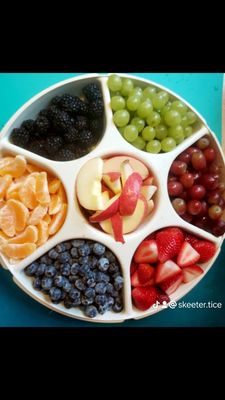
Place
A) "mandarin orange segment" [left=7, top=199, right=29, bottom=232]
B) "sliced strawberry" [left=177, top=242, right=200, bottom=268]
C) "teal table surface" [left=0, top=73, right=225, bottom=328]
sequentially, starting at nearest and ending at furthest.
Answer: "mandarin orange segment" [left=7, top=199, right=29, bottom=232] < "sliced strawberry" [left=177, top=242, right=200, bottom=268] < "teal table surface" [left=0, top=73, right=225, bottom=328]

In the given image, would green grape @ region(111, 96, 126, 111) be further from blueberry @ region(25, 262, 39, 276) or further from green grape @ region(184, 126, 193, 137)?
blueberry @ region(25, 262, 39, 276)

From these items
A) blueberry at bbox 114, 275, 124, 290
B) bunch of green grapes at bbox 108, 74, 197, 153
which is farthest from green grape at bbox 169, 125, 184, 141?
blueberry at bbox 114, 275, 124, 290

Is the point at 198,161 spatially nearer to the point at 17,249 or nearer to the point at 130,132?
the point at 130,132

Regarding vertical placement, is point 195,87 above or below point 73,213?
above

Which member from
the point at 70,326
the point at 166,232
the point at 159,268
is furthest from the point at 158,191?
the point at 70,326

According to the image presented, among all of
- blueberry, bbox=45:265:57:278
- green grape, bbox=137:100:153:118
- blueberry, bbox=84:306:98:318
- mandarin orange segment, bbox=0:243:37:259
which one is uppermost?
green grape, bbox=137:100:153:118

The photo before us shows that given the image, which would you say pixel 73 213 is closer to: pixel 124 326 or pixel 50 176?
pixel 50 176

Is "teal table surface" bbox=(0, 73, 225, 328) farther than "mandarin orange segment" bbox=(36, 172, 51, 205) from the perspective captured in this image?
Yes

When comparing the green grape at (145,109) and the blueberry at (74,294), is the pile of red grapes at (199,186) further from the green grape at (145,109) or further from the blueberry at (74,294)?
the blueberry at (74,294)
